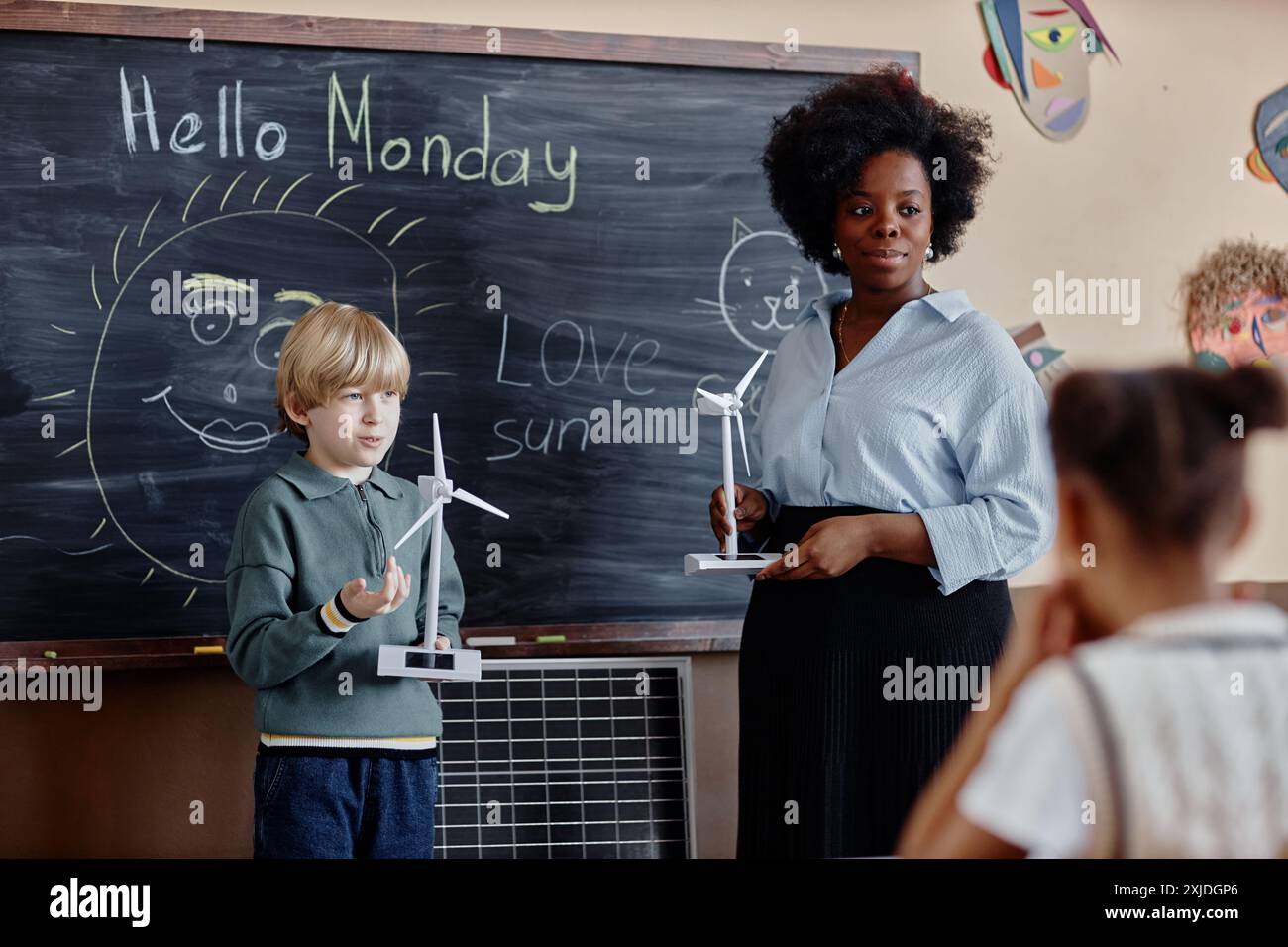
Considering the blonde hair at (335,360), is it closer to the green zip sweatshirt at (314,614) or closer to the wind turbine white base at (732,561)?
the green zip sweatshirt at (314,614)

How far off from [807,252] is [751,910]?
1.15 metres

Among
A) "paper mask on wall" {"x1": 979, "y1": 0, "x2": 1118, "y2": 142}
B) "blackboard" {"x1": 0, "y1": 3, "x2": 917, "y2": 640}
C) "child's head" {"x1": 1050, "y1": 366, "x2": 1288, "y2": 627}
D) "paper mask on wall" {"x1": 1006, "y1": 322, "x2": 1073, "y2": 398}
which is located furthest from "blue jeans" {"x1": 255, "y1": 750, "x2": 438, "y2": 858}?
"paper mask on wall" {"x1": 979, "y1": 0, "x2": 1118, "y2": 142}

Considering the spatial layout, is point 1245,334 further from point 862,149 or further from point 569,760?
point 569,760

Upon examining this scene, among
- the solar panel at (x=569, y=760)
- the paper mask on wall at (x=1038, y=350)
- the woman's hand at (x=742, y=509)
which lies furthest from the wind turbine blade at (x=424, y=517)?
the paper mask on wall at (x=1038, y=350)

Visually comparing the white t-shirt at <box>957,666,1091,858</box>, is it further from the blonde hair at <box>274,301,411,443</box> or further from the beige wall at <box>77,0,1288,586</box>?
the beige wall at <box>77,0,1288,586</box>

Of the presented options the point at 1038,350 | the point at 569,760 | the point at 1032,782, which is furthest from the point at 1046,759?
the point at 1038,350

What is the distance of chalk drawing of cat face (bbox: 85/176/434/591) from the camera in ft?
7.41

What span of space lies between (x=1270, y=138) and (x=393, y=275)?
2.12 metres

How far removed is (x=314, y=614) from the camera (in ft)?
5.65

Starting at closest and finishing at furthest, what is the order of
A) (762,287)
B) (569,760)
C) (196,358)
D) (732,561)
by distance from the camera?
1. (732,561)
2. (196,358)
3. (569,760)
4. (762,287)

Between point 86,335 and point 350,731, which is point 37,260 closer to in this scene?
point 86,335

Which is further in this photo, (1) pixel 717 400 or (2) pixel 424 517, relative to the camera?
(1) pixel 717 400

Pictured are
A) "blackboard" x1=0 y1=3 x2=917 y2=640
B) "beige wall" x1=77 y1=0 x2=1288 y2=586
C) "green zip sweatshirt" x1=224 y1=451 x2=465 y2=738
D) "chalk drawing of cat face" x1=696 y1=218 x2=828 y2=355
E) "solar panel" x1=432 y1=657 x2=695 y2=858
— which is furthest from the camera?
"beige wall" x1=77 y1=0 x2=1288 y2=586

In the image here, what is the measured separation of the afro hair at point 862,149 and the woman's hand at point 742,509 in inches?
17.8
